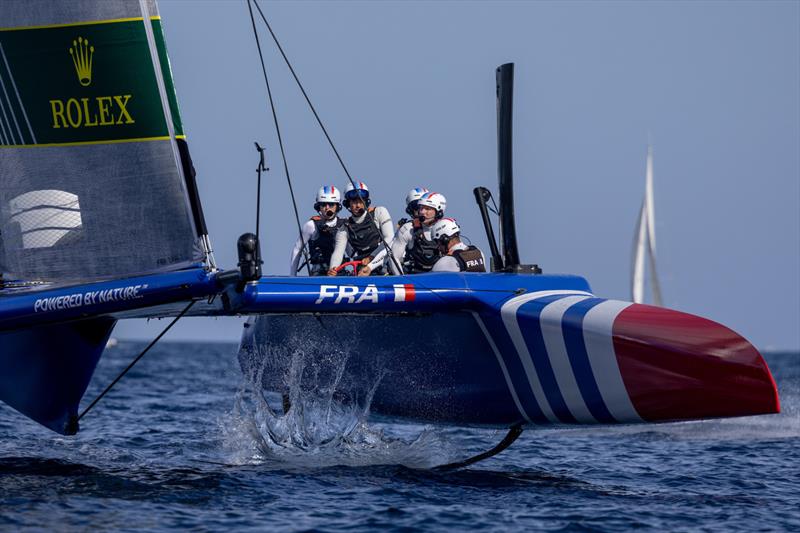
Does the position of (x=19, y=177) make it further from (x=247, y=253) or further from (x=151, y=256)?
(x=247, y=253)

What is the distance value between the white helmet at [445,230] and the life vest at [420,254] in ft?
0.40

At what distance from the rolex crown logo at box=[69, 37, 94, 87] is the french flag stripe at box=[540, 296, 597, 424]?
2.66 m

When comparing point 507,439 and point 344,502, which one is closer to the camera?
point 344,502

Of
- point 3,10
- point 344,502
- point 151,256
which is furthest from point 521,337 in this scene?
point 3,10

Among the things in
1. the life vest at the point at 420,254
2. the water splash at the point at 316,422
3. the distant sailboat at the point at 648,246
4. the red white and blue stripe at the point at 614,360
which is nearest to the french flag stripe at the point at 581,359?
the red white and blue stripe at the point at 614,360

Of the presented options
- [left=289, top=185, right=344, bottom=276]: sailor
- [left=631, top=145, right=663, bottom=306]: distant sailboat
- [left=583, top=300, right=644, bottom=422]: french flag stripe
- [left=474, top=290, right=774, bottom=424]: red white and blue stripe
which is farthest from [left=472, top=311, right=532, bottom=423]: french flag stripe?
[left=631, top=145, right=663, bottom=306]: distant sailboat

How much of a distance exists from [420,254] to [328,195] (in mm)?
1155

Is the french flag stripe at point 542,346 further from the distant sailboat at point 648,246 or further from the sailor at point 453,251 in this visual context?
the distant sailboat at point 648,246

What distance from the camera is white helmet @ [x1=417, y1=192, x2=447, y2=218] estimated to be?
26.7 feet

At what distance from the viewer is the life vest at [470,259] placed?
24.8 ft

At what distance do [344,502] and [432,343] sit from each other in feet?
4.96

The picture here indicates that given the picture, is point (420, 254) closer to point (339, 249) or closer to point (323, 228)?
point (339, 249)

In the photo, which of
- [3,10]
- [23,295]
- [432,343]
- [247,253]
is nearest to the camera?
[247,253]

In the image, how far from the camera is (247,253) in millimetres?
5535
